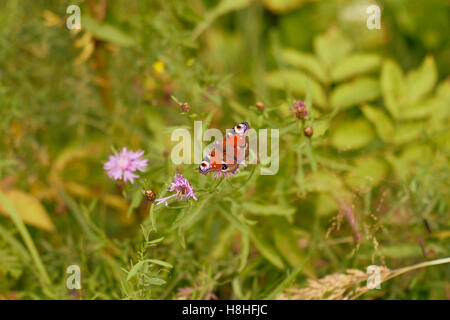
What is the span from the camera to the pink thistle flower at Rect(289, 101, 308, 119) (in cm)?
97

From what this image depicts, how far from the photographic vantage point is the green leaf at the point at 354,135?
1.47 metres

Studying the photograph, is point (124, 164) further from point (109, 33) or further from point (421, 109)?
point (421, 109)

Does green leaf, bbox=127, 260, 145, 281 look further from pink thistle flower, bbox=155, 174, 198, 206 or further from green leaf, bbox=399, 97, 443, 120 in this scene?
green leaf, bbox=399, 97, 443, 120

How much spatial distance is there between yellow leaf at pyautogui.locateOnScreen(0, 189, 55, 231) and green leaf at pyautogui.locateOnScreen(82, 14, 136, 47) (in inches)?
22.4

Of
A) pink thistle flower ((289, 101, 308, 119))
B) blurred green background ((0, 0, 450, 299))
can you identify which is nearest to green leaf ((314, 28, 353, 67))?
blurred green background ((0, 0, 450, 299))

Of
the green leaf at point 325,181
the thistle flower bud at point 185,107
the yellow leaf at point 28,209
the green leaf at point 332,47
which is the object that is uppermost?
the green leaf at point 332,47

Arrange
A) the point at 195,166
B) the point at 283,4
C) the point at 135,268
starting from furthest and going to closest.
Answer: the point at 283,4, the point at 195,166, the point at 135,268

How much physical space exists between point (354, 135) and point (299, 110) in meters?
0.59

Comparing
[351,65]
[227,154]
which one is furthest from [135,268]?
[351,65]

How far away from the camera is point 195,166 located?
0.93 meters

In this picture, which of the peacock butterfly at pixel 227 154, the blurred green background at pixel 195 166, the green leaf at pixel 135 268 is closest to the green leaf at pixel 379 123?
the blurred green background at pixel 195 166

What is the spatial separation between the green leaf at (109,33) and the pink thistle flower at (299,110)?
0.64 m

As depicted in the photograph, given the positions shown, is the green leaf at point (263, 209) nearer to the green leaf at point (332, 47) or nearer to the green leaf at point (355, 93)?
the green leaf at point (355, 93)
